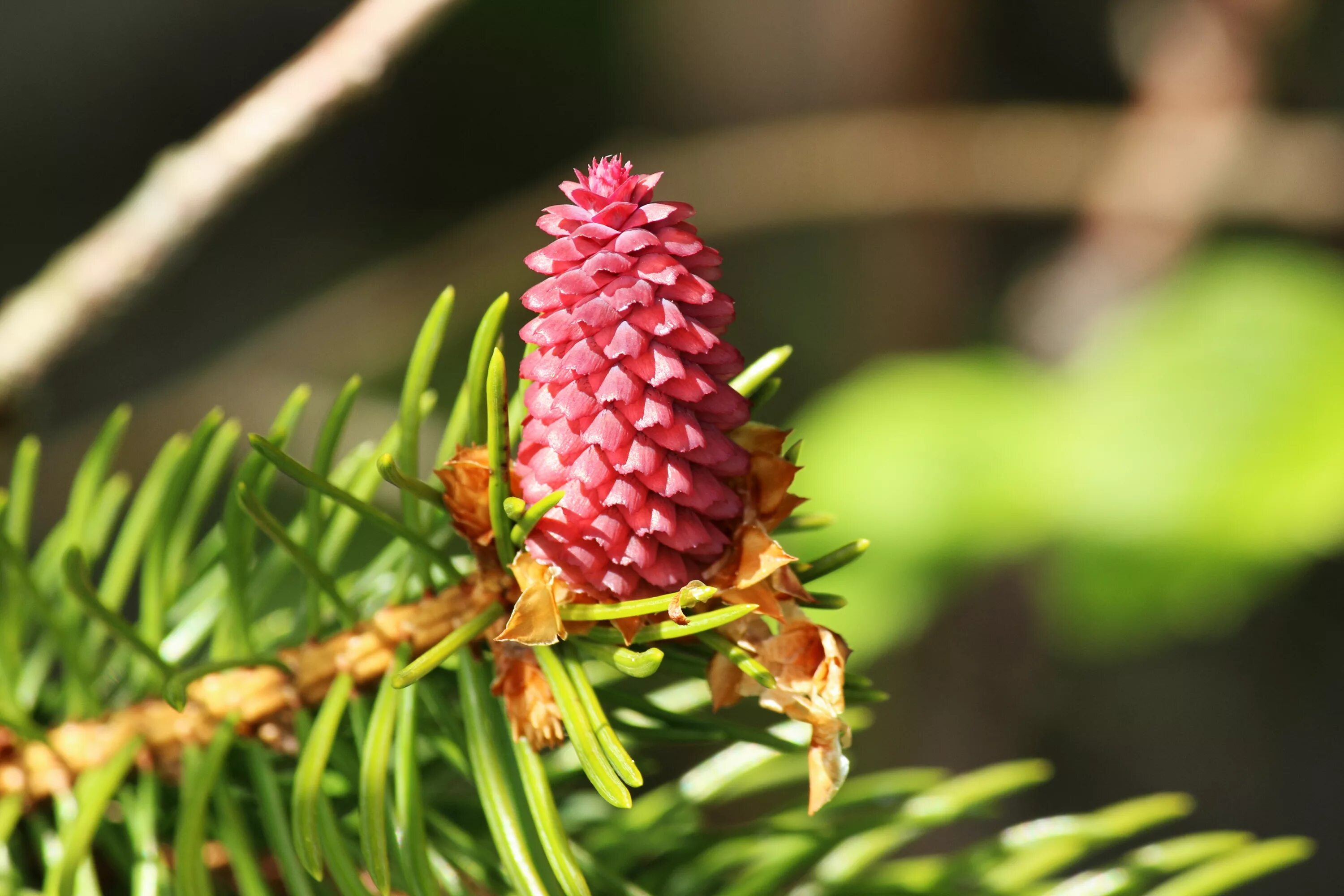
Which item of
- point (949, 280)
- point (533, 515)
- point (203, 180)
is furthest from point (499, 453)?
point (949, 280)

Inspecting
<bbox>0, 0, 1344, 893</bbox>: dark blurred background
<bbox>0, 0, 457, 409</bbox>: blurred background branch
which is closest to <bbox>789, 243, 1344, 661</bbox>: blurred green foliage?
<bbox>0, 0, 1344, 893</bbox>: dark blurred background

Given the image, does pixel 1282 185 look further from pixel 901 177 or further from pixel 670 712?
pixel 670 712

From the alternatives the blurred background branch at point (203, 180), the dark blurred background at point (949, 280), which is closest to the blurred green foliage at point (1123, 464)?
the dark blurred background at point (949, 280)

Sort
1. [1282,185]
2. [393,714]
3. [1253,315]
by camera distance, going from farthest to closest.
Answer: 1. [1282,185]
2. [1253,315]
3. [393,714]

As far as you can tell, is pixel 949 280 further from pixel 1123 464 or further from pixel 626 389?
pixel 626 389

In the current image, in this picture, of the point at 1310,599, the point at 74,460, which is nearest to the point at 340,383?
the point at 74,460
